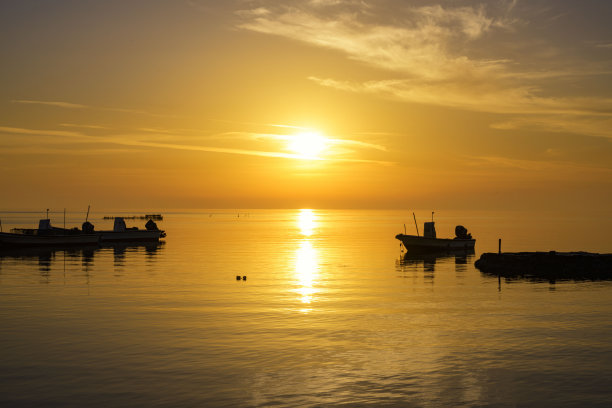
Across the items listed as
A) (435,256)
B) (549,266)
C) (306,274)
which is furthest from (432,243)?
(306,274)

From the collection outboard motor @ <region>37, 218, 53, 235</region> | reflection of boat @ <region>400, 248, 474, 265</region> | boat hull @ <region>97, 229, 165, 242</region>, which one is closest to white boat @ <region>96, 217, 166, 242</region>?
boat hull @ <region>97, 229, 165, 242</region>

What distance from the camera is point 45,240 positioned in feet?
286

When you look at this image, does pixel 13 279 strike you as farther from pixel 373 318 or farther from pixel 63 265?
pixel 373 318

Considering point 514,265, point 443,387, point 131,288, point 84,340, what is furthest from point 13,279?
point 514,265

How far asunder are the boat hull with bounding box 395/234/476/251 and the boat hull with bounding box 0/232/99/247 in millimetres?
51684

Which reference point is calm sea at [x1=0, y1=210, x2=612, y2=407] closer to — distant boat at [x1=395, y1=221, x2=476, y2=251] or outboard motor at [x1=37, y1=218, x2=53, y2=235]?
distant boat at [x1=395, y1=221, x2=476, y2=251]

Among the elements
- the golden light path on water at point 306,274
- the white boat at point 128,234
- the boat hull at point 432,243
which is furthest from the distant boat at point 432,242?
the white boat at point 128,234

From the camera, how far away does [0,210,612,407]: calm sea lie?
16891 mm

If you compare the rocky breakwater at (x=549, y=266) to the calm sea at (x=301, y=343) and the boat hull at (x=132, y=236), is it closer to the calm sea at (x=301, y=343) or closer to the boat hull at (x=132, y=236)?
the calm sea at (x=301, y=343)

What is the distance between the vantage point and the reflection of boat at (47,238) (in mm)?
83125

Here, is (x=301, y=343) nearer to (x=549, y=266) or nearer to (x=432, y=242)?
(x=549, y=266)

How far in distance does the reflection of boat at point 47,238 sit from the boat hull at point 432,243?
51910 millimetres

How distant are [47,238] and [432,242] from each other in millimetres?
61750

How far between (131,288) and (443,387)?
29.3 meters
